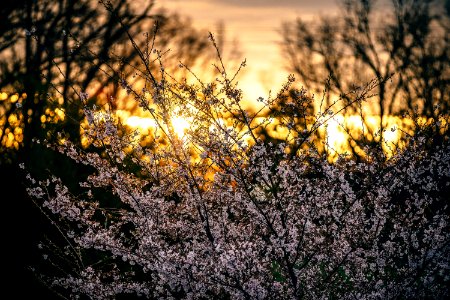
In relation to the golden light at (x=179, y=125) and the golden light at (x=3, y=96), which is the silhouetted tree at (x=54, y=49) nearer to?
the golden light at (x=3, y=96)

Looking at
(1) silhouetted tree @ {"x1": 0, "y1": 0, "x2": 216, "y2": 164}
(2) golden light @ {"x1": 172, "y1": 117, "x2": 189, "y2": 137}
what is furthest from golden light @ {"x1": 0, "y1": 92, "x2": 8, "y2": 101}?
(2) golden light @ {"x1": 172, "y1": 117, "x2": 189, "y2": 137}

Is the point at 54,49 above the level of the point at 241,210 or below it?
above

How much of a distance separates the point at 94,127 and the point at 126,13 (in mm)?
9005

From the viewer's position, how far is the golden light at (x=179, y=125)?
5.36m

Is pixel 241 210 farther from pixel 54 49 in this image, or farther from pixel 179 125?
pixel 54 49

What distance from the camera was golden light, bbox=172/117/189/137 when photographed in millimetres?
5359

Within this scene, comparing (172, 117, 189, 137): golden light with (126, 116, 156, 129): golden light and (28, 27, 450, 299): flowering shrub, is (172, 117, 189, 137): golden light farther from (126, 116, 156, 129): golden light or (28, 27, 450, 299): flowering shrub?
(126, 116, 156, 129): golden light

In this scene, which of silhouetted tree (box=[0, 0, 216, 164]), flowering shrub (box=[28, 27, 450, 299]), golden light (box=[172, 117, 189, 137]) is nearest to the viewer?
flowering shrub (box=[28, 27, 450, 299])

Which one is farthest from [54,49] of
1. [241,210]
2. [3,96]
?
[241,210]

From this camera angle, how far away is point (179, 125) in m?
5.45

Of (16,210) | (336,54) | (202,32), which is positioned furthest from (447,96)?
(16,210)

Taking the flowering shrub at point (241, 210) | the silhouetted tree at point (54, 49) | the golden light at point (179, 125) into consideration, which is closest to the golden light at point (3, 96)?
the silhouetted tree at point (54, 49)

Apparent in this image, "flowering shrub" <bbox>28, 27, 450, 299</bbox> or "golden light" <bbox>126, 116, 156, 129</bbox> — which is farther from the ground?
"golden light" <bbox>126, 116, 156, 129</bbox>

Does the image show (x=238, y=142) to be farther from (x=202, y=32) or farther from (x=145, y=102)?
(x=202, y=32)
